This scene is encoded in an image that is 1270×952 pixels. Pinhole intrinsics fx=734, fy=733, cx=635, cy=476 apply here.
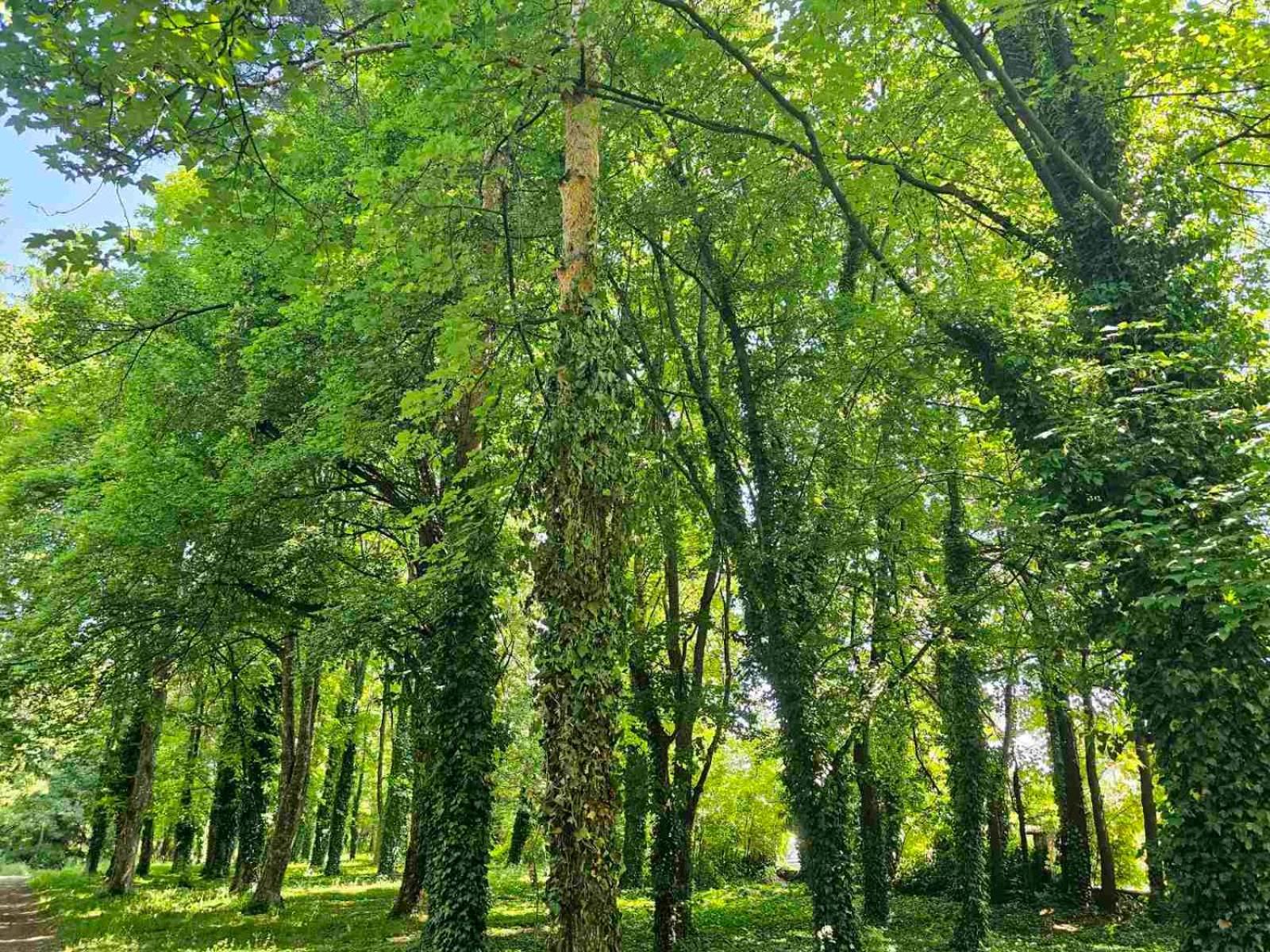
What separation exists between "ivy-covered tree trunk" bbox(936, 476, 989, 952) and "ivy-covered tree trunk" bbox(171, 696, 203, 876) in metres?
16.9

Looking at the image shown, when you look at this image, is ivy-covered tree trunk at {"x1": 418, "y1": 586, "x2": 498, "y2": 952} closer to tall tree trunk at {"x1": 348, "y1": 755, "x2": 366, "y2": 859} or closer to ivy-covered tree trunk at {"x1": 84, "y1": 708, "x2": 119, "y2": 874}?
ivy-covered tree trunk at {"x1": 84, "y1": 708, "x2": 119, "y2": 874}

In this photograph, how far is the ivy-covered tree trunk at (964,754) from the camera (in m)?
12.1

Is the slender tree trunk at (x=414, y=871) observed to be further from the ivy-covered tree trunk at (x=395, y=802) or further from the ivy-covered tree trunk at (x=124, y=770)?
the ivy-covered tree trunk at (x=124, y=770)

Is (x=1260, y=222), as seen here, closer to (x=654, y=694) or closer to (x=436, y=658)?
(x=654, y=694)

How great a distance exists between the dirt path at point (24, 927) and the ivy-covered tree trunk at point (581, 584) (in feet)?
35.9

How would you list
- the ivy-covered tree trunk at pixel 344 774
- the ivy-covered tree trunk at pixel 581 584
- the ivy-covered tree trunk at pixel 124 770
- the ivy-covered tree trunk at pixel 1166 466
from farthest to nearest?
the ivy-covered tree trunk at pixel 344 774 < the ivy-covered tree trunk at pixel 124 770 < the ivy-covered tree trunk at pixel 1166 466 < the ivy-covered tree trunk at pixel 581 584

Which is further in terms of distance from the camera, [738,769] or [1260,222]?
[738,769]

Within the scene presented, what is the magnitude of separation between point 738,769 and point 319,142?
22.7 m

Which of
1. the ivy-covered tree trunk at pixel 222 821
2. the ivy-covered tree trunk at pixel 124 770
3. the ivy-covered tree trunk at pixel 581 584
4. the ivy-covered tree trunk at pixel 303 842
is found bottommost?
the ivy-covered tree trunk at pixel 303 842

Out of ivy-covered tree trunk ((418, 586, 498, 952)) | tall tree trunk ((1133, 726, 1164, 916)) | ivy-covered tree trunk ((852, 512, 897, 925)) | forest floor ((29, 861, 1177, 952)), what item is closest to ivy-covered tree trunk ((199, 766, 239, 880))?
forest floor ((29, 861, 1177, 952))

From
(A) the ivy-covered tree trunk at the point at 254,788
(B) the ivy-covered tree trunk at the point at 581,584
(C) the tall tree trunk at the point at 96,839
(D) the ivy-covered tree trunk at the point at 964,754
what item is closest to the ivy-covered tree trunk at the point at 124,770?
(A) the ivy-covered tree trunk at the point at 254,788

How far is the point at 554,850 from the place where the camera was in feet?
16.4

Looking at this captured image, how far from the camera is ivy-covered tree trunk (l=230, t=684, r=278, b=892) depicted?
1759cm

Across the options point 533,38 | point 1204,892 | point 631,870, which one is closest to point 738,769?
point 631,870
